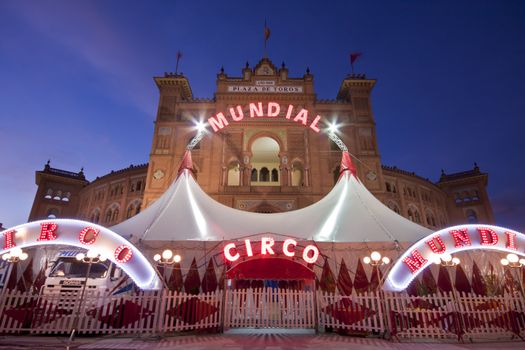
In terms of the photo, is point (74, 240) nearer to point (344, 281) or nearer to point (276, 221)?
point (276, 221)

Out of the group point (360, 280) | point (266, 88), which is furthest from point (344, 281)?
point (266, 88)

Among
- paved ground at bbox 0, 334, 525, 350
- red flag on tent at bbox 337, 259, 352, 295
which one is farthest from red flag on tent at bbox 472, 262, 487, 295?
red flag on tent at bbox 337, 259, 352, 295

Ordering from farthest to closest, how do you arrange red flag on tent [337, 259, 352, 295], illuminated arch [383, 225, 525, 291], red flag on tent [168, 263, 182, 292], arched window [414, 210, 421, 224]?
arched window [414, 210, 421, 224] → red flag on tent [337, 259, 352, 295] → red flag on tent [168, 263, 182, 292] → illuminated arch [383, 225, 525, 291]

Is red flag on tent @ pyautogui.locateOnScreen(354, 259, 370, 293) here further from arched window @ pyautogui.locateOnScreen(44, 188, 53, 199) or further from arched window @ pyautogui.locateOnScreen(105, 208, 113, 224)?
arched window @ pyautogui.locateOnScreen(44, 188, 53, 199)

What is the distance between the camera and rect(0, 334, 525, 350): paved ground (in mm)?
6982

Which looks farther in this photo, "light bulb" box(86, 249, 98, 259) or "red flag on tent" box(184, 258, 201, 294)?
"red flag on tent" box(184, 258, 201, 294)

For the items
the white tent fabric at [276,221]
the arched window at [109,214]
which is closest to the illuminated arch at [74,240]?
the white tent fabric at [276,221]

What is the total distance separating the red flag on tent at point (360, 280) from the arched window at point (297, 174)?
11.9 m

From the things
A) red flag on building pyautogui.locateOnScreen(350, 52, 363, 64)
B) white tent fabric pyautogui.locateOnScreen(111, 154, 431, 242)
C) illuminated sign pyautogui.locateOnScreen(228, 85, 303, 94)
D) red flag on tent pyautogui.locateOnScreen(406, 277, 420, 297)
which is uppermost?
red flag on building pyautogui.locateOnScreen(350, 52, 363, 64)

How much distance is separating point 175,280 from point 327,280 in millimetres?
6214

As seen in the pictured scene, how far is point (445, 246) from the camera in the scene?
9195 mm

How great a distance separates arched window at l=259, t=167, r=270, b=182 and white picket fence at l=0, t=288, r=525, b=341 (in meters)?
17.1

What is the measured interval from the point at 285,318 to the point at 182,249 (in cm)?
520

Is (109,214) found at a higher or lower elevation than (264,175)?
lower
